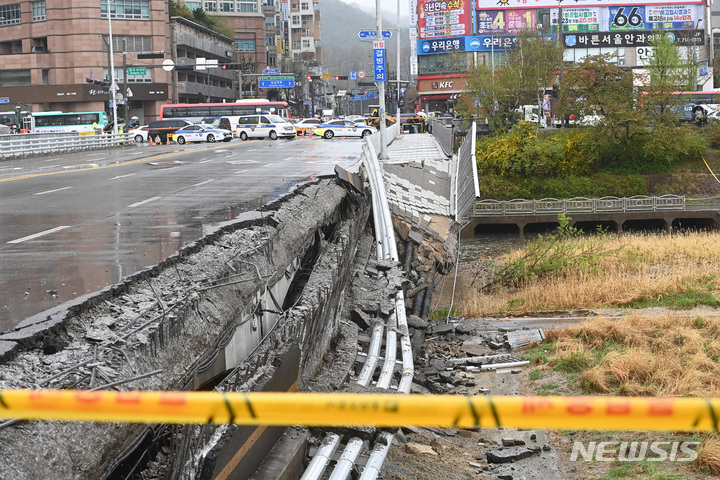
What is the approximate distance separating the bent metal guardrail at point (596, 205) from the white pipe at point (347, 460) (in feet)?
109

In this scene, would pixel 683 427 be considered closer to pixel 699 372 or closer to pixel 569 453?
pixel 569 453

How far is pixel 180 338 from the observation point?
6.34 m

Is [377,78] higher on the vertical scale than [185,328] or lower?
higher

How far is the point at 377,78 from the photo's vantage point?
31938 mm

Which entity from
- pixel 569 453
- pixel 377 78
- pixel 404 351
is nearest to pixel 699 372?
pixel 569 453

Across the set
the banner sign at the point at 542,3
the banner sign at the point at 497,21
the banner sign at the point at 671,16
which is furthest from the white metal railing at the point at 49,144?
the banner sign at the point at 671,16

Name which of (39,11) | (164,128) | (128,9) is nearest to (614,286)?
(164,128)

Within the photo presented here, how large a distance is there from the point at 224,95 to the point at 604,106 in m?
80.6

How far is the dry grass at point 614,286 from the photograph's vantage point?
59.0 ft

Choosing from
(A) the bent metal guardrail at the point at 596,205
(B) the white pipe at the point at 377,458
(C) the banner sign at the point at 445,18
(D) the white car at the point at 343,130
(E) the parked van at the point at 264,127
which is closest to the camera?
(B) the white pipe at the point at 377,458

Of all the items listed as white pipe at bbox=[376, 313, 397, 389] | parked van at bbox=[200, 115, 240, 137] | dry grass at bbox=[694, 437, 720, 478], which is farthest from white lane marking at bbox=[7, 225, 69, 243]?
parked van at bbox=[200, 115, 240, 137]

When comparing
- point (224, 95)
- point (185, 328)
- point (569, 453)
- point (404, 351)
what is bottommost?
point (569, 453)

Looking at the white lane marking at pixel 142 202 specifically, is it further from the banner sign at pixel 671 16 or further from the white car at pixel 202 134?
the banner sign at pixel 671 16

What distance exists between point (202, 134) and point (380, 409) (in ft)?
183
